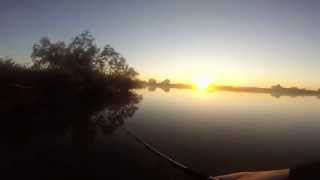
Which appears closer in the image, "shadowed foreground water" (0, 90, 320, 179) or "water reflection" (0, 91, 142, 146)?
"shadowed foreground water" (0, 90, 320, 179)

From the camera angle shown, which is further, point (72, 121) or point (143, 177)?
point (72, 121)

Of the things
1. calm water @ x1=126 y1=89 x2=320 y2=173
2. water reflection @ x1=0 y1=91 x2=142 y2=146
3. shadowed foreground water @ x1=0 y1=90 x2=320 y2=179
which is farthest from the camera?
water reflection @ x1=0 y1=91 x2=142 y2=146

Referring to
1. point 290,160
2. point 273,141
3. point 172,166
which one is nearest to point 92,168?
point 172,166

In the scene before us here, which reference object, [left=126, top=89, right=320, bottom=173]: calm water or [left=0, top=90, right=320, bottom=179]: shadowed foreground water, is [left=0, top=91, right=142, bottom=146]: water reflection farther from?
[left=126, top=89, right=320, bottom=173]: calm water

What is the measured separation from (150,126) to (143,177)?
20.7m

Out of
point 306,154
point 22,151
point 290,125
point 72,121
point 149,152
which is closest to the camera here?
point 22,151

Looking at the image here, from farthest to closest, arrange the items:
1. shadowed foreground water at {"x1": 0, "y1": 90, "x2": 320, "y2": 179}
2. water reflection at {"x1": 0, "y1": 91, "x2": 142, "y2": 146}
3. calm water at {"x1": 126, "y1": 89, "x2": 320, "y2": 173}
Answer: water reflection at {"x1": 0, "y1": 91, "x2": 142, "y2": 146}
calm water at {"x1": 126, "y1": 89, "x2": 320, "y2": 173}
shadowed foreground water at {"x1": 0, "y1": 90, "x2": 320, "y2": 179}

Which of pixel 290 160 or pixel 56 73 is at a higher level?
pixel 56 73

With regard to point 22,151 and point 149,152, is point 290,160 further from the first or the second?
point 22,151

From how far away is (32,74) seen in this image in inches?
2344

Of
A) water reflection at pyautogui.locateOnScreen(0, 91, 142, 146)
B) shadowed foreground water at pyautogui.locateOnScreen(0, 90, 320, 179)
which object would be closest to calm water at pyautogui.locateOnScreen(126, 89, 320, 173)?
shadowed foreground water at pyautogui.locateOnScreen(0, 90, 320, 179)

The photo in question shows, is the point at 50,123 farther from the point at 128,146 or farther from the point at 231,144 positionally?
the point at 231,144

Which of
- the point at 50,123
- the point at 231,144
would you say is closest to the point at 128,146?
the point at 231,144

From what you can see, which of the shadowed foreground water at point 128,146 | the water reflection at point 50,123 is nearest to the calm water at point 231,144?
the shadowed foreground water at point 128,146
